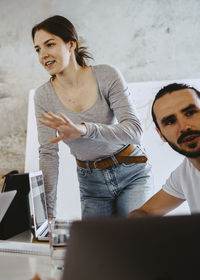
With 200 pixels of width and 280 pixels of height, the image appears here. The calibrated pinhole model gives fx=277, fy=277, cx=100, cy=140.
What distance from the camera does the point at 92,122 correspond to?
1376 mm

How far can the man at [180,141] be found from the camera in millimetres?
1039

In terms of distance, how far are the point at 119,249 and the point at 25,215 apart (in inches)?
40.1

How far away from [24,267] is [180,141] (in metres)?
0.70

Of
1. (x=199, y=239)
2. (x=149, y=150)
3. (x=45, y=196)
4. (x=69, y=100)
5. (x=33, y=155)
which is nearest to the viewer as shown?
(x=199, y=239)

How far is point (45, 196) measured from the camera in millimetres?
1307

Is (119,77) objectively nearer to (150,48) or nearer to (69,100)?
(69,100)

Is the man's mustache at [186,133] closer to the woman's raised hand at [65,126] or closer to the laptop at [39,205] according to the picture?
the woman's raised hand at [65,126]

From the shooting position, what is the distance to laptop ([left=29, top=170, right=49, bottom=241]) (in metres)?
1.08

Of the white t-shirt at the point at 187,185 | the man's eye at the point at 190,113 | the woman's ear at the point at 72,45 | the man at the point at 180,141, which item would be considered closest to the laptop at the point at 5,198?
the man at the point at 180,141

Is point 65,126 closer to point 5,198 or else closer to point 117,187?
point 5,198

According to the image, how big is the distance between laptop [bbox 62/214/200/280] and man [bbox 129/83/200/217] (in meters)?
0.78

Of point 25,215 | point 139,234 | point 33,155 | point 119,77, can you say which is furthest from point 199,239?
point 33,155

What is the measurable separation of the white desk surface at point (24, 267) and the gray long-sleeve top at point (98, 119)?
492 mm

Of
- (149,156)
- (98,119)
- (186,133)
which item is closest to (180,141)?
(186,133)
